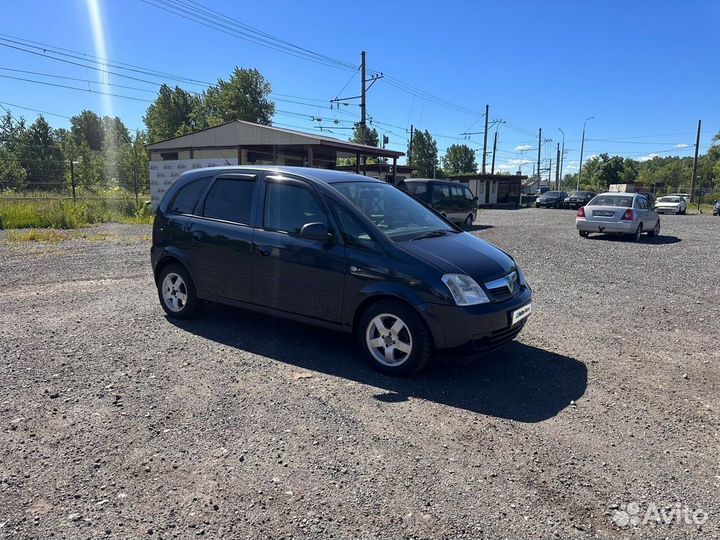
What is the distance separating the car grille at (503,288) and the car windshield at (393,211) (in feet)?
2.72

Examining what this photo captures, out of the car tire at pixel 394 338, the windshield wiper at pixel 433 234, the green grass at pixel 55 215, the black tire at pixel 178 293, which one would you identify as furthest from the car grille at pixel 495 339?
the green grass at pixel 55 215

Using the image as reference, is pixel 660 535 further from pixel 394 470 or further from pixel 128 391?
pixel 128 391

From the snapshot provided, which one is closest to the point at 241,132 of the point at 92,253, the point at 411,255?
the point at 92,253

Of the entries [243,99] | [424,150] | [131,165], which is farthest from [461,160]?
[131,165]

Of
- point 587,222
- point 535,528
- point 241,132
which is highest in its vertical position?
point 241,132

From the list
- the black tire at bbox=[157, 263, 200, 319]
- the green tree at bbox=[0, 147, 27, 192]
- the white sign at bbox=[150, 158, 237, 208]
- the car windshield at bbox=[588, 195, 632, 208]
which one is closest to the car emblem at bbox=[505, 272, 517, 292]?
the black tire at bbox=[157, 263, 200, 319]

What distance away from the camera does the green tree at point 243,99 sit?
65.8 metres

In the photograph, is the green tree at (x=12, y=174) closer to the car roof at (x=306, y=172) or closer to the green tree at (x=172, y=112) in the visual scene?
the car roof at (x=306, y=172)

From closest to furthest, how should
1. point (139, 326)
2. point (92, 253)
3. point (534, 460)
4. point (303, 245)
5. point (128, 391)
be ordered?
point (534, 460) < point (128, 391) < point (303, 245) < point (139, 326) < point (92, 253)

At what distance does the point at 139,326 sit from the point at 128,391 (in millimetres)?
1803

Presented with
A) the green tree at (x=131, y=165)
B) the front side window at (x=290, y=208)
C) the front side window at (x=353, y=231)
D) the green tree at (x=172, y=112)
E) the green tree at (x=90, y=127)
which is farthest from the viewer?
the green tree at (x=90, y=127)

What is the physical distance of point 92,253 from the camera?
1090 cm

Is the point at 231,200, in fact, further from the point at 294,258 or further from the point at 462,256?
the point at 462,256

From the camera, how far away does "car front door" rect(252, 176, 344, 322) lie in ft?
14.7
